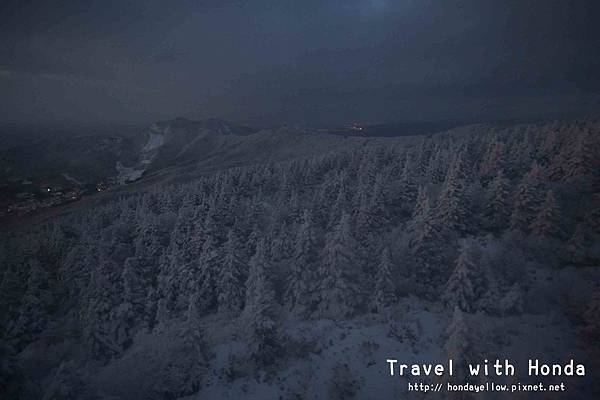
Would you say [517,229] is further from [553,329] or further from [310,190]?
[310,190]

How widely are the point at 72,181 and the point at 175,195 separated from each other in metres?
154

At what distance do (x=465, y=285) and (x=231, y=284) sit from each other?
20.9m

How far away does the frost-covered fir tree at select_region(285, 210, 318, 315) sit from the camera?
27.9m

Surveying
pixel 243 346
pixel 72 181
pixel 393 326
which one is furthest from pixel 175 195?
pixel 72 181

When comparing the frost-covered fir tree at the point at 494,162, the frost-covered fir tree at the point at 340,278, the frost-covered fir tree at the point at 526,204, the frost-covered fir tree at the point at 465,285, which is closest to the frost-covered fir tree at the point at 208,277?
the frost-covered fir tree at the point at 340,278

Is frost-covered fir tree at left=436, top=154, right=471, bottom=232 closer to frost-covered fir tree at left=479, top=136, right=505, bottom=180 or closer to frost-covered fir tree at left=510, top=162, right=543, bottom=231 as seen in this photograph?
frost-covered fir tree at left=510, top=162, right=543, bottom=231

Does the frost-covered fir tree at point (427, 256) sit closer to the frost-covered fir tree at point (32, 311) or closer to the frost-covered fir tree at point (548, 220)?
the frost-covered fir tree at point (548, 220)

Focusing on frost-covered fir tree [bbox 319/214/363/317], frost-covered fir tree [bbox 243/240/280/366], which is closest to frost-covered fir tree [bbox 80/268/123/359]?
frost-covered fir tree [bbox 243/240/280/366]

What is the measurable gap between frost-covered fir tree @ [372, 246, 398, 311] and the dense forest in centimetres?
16

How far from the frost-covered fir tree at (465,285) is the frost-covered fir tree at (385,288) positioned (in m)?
4.06

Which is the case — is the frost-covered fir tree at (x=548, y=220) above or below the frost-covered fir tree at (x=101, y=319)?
above

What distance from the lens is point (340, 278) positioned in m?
26.5

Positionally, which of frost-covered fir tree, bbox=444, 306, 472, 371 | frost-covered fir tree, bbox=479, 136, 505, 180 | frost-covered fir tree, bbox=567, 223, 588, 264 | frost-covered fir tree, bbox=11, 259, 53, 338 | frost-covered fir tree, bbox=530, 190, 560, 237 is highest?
frost-covered fir tree, bbox=479, 136, 505, 180

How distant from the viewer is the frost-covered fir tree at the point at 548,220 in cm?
2936
